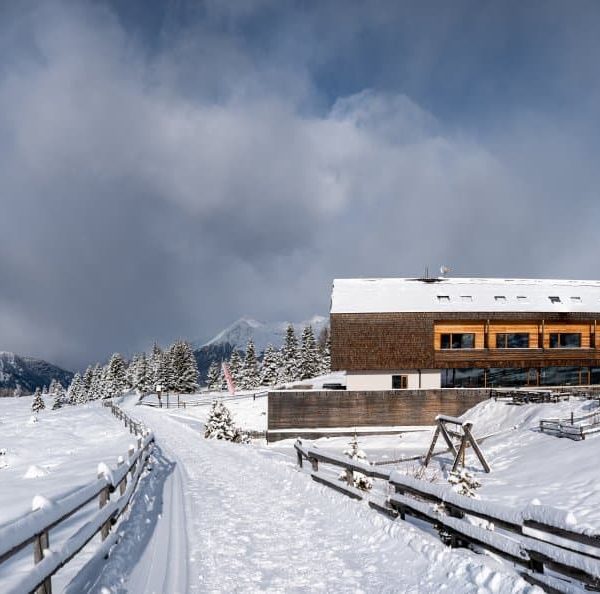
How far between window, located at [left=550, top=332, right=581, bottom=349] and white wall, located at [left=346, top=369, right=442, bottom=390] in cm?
997

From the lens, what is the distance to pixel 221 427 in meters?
31.1

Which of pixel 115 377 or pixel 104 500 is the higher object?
pixel 115 377

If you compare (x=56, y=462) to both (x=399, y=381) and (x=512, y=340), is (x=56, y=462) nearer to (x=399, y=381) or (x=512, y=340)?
(x=399, y=381)

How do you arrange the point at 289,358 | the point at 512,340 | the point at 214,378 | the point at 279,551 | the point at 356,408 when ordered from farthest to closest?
the point at 214,378
the point at 289,358
the point at 512,340
the point at 356,408
the point at 279,551

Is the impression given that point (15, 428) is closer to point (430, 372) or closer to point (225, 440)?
point (225, 440)

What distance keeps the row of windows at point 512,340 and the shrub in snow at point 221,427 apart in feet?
61.0

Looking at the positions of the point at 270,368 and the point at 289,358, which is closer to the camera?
the point at 289,358

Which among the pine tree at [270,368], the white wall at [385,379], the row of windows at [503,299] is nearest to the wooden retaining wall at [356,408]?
the white wall at [385,379]

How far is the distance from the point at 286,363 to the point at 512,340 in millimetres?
43204

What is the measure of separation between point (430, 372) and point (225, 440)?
18.3 m

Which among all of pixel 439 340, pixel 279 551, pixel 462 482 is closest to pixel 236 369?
pixel 439 340

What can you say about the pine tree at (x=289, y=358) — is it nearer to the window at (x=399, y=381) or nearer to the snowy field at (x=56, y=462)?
the snowy field at (x=56, y=462)

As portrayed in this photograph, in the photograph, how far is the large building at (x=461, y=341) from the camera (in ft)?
131

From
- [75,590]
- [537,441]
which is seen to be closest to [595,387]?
[537,441]
